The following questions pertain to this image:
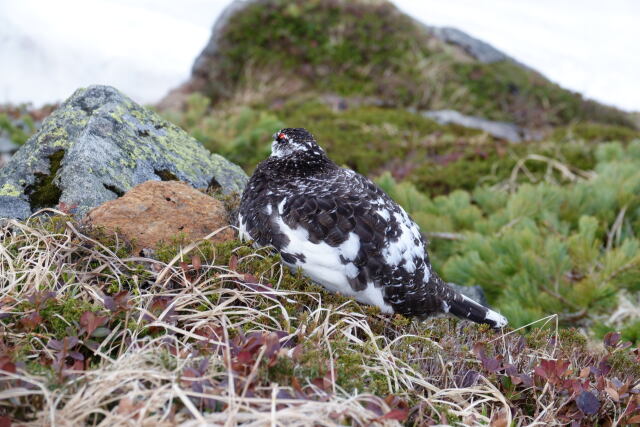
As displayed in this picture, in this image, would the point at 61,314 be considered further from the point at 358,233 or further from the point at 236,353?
the point at 358,233

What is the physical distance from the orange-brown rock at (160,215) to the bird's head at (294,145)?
510mm

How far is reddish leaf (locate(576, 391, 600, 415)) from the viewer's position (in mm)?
2398

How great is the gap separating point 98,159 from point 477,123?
12.4 meters

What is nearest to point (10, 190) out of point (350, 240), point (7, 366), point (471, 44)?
point (7, 366)

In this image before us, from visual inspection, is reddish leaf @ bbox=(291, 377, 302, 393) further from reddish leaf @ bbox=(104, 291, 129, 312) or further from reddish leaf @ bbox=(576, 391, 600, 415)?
reddish leaf @ bbox=(576, 391, 600, 415)

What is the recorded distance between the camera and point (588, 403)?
241 centimetres

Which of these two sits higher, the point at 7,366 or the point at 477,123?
the point at 7,366

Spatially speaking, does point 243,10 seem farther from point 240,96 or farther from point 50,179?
point 50,179

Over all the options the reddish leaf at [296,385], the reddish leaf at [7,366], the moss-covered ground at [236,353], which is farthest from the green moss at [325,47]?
the reddish leaf at [7,366]

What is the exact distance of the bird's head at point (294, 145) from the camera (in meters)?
3.58

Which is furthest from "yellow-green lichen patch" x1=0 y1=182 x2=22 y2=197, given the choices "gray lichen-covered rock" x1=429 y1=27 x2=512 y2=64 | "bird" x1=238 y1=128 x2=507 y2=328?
"gray lichen-covered rock" x1=429 y1=27 x2=512 y2=64

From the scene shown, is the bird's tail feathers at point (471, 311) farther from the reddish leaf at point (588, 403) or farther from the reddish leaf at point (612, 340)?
the reddish leaf at point (588, 403)

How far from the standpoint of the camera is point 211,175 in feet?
14.3

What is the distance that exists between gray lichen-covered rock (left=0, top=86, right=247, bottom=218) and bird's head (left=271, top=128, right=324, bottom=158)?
839 mm
